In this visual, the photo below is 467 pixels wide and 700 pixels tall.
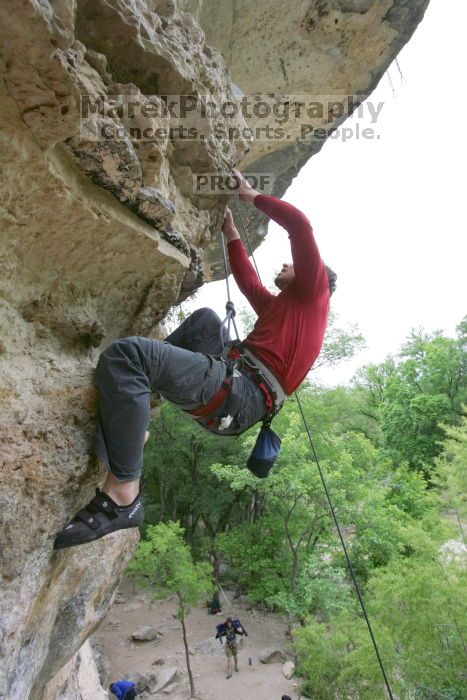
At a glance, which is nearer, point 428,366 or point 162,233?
point 162,233

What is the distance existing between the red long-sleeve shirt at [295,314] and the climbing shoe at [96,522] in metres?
1.28

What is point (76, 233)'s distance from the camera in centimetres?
276

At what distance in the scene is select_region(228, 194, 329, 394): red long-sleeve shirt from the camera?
2828 millimetres

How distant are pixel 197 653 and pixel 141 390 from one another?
46.8 ft

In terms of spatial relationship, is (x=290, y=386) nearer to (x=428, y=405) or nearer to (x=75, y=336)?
(x=75, y=336)

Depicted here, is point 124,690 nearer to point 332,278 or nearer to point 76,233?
point 332,278

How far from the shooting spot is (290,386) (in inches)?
121

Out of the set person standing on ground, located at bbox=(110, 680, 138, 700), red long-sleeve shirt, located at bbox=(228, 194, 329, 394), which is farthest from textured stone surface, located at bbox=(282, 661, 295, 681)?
red long-sleeve shirt, located at bbox=(228, 194, 329, 394)

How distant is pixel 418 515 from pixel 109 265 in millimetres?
16988

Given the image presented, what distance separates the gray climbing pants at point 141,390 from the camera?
2.30m

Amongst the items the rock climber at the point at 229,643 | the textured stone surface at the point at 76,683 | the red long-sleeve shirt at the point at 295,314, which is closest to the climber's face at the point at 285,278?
the red long-sleeve shirt at the point at 295,314

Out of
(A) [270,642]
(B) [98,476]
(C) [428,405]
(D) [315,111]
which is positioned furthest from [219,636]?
(C) [428,405]

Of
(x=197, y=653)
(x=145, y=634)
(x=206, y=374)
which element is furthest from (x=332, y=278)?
(x=145, y=634)

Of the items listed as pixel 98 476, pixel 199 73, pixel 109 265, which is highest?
pixel 199 73
